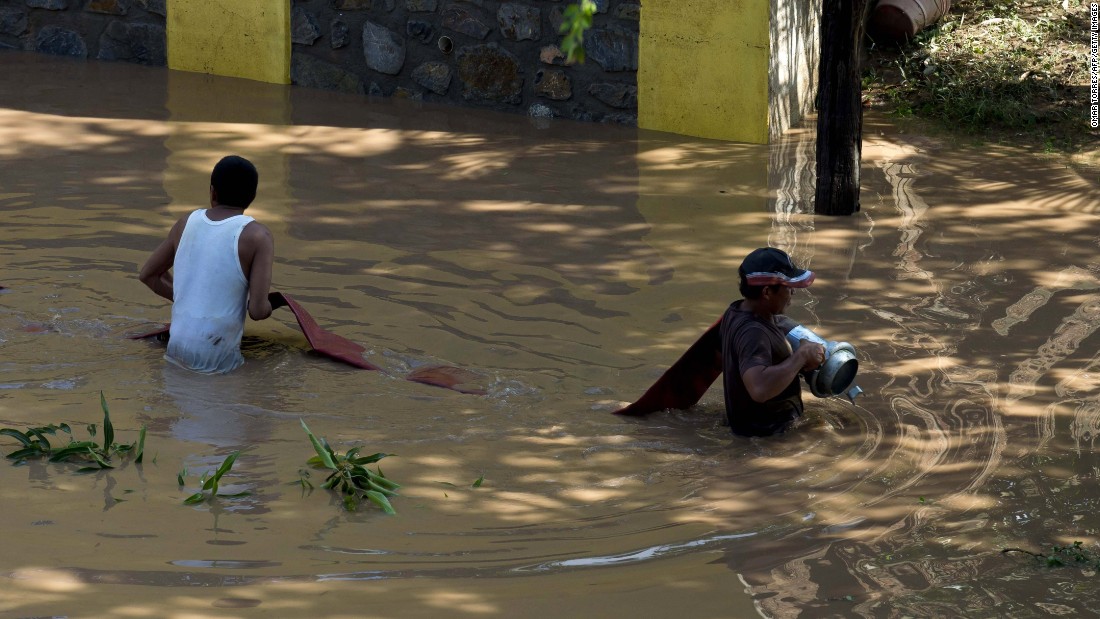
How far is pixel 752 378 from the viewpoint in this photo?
4801 mm

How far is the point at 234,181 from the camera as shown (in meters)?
5.54

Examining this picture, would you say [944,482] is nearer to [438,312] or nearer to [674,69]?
[438,312]

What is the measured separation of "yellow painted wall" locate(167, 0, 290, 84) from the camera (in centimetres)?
1149

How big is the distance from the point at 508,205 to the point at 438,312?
1878mm

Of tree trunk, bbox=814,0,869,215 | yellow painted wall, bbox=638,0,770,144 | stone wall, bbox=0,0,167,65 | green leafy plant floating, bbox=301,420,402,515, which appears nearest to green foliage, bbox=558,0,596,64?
green leafy plant floating, bbox=301,420,402,515

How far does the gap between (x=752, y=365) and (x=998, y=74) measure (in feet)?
20.6

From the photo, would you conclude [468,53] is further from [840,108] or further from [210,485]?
[210,485]

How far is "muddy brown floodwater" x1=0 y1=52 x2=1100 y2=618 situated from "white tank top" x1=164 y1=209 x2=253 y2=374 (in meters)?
0.13

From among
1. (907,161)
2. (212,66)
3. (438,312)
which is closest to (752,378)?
(438,312)

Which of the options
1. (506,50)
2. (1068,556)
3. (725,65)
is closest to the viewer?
(1068,556)

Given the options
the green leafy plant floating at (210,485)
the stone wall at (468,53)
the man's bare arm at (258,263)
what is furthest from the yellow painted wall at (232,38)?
the green leafy plant floating at (210,485)

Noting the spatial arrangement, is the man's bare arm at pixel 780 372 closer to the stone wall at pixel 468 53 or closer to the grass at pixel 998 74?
the grass at pixel 998 74

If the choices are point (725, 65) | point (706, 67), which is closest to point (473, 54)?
point (706, 67)

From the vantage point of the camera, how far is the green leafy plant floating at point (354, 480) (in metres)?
4.45
